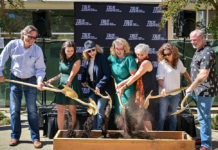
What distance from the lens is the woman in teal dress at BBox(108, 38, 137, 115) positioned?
3.88 meters

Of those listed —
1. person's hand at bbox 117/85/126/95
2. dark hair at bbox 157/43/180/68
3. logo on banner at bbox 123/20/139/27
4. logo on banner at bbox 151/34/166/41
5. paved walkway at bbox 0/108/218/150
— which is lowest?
paved walkway at bbox 0/108/218/150

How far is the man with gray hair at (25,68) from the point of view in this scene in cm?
396

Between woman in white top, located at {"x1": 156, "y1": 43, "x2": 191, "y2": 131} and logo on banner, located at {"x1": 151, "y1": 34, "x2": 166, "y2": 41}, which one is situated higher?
logo on banner, located at {"x1": 151, "y1": 34, "x2": 166, "y2": 41}

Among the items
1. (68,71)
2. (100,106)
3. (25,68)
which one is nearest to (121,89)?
(100,106)

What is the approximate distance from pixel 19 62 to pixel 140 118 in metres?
1.86

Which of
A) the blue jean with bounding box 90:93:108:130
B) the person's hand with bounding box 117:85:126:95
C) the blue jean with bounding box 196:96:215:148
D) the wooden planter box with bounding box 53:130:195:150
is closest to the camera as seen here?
the wooden planter box with bounding box 53:130:195:150

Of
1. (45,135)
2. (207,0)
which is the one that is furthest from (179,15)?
(45,135)

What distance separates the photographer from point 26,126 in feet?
18.4

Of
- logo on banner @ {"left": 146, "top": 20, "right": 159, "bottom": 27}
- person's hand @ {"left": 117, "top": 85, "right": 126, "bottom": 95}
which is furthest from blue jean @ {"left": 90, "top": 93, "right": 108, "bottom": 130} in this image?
logo on banner @ {"left": 146, "top": 20, "right": 159, "bottom": 27}

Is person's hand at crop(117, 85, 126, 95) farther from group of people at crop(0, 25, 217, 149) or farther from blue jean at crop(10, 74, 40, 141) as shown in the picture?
blue jean at crop(10, 74, 40, 141)

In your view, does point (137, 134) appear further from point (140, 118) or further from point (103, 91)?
point (103, 91)

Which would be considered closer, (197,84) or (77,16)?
(197,84)

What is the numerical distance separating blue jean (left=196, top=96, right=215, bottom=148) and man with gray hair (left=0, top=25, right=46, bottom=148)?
7.18ft

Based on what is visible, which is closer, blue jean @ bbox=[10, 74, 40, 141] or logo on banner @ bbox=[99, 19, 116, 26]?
blue jean @ bbox=[10, 74, 40, 141]
